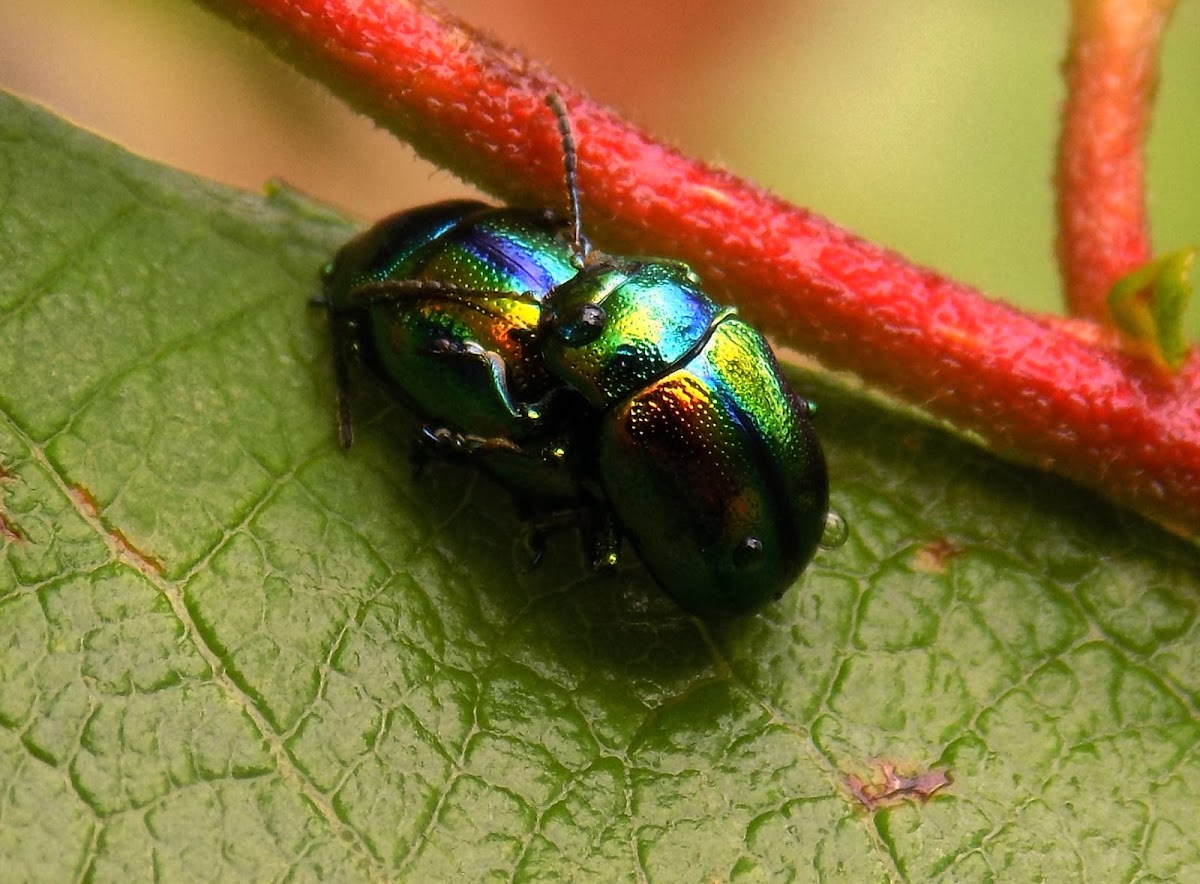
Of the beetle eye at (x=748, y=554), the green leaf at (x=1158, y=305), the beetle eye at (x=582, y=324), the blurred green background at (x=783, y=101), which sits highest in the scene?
the green leaf at (x=1158, y=305)

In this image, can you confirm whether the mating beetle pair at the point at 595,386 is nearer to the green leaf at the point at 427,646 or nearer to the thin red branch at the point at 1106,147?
the green leaf at the point at 427,646

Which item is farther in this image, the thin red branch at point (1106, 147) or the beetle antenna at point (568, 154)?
the thin red branch at point (1106, 147)

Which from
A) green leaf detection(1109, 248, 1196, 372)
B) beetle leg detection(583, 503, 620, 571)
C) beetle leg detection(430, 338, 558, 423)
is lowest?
beetle leg detection(583, 503, 620, 571)

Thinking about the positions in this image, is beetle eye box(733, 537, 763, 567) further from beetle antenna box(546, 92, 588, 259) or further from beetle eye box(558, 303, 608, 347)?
beetle antenna box(546, 92, 588, 259)

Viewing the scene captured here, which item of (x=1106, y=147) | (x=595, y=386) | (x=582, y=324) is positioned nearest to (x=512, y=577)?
(x=595, y=386)

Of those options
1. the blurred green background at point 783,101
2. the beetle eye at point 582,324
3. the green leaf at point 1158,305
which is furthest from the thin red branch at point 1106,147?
the blurred green background at point 783,101

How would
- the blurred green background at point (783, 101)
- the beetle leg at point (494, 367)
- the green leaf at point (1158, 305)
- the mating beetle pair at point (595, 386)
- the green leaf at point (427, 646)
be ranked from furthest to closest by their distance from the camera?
1. the blurred green background at point (783, 101)
2. the beetle leg at point (494, 367)
3. the mating beetle pair at point (595, 386)
4. the green leaf at point (1158, 305)
5. the green leaf at point (427, 646)

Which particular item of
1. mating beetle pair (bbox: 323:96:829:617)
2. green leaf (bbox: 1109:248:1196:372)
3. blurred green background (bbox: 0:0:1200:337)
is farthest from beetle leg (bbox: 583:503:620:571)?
blurred green background (bbox: 0:0:1200:337)

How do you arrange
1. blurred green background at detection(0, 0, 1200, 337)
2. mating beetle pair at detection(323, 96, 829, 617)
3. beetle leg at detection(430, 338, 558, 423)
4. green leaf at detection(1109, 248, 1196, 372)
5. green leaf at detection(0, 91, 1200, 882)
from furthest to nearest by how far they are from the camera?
blurred green background at detection(0, 0, 1200, 337) → beetle leg at detection(430, 338, 558, 423) → mating beetle pair at detection(323, 96, 829, 617) → green leaf at detection(1109, 248, 1196, 372) → green leaf at detection(0, 91, 1200, 882)
